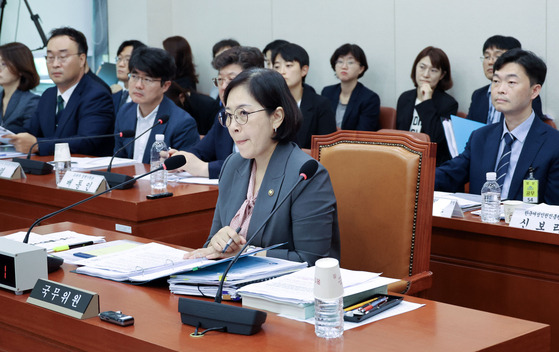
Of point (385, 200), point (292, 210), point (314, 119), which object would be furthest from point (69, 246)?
point (314, 119)

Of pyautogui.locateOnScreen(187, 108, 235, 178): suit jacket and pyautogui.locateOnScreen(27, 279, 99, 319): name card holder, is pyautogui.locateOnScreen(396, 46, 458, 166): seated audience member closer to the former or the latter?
pyautogui.locateOnScreen(187, 108, 235, 178): suit jacket

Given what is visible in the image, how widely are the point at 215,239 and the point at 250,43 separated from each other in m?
5.26

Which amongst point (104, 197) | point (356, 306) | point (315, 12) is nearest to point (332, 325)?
point (356, 306)

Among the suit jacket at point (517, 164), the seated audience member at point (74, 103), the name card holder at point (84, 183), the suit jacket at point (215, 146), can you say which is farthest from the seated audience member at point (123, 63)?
the suit jacket at point (517, 164)

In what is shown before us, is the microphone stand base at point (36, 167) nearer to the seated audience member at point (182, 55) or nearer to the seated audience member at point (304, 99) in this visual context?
the seated audience member at point (304, 99)

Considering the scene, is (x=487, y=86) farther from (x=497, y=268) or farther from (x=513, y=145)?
(x=497, y=268)

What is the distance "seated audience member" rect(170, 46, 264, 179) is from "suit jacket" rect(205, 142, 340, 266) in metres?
1.14

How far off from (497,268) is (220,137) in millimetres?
1695

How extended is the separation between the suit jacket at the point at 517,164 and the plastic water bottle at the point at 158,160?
4.08 ft

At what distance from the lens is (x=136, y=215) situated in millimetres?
2930

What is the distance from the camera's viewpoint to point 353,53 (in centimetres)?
597

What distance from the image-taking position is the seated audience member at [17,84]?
206 inches

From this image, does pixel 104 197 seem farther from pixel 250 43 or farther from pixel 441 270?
pixel 250 43

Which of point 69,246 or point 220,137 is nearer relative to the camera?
point 69,246
